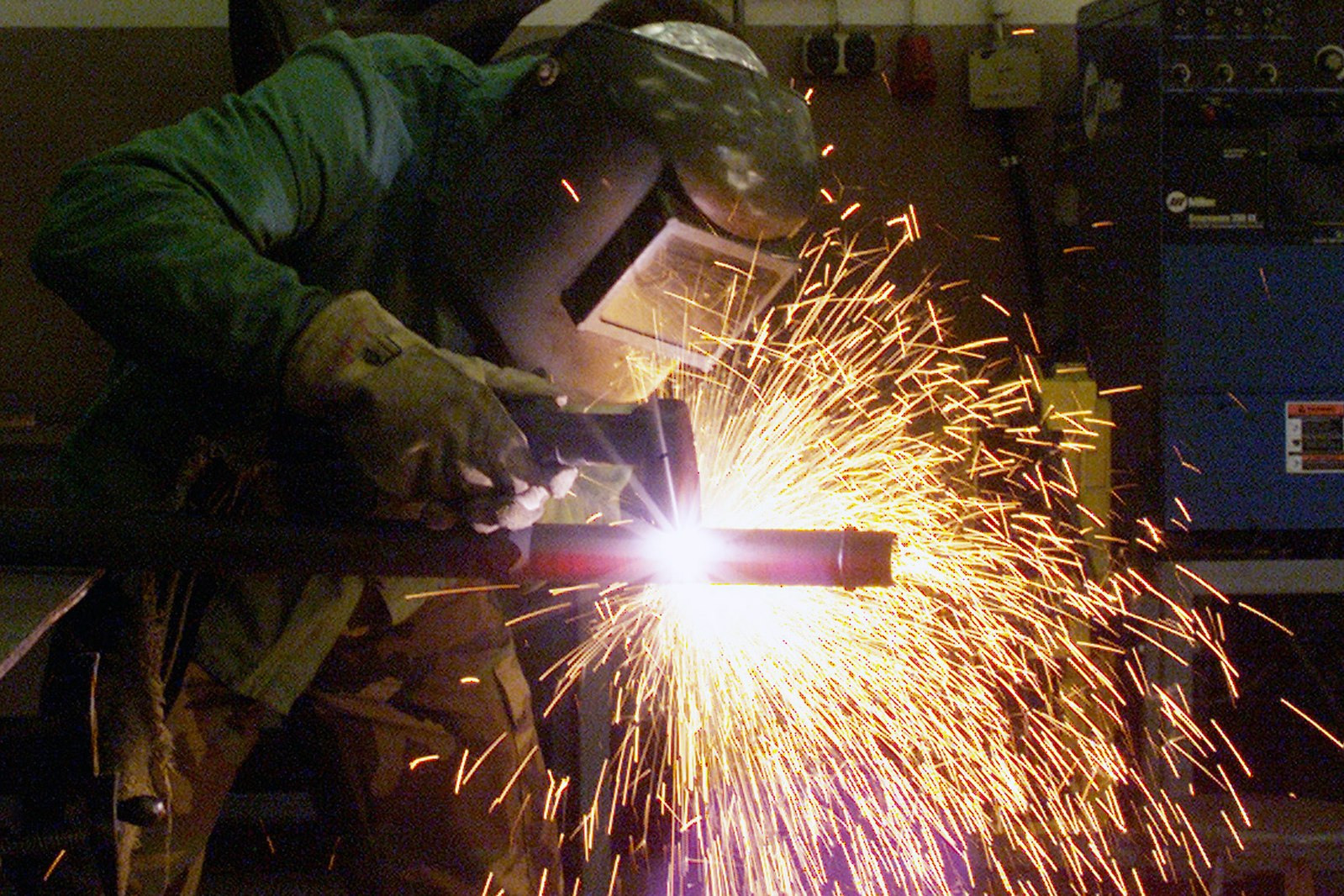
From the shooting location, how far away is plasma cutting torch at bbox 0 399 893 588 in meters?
1.04

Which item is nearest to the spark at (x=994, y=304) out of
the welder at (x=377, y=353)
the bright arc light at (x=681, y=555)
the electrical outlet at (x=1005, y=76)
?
the electrical outlet at (x=1005, y=76)

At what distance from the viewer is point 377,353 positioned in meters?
1.13

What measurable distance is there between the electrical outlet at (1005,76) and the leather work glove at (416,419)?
2376 millimetres

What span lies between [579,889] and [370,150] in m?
1.63

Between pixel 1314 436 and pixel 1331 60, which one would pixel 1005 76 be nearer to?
pixel 1331 60

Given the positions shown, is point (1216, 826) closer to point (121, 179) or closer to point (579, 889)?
point (579, 889)

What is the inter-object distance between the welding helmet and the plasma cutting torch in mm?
329

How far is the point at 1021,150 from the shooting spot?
10.5 feet

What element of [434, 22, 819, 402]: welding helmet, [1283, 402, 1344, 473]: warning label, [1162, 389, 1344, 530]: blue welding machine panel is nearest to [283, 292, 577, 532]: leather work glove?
[434, 22, 819, 402]: welding helmet

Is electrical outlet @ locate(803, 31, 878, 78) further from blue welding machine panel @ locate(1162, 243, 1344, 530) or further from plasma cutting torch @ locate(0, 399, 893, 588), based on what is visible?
plasma cutting torch @ locate(0, 399, 893, 588)

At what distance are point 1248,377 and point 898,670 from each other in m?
0.98

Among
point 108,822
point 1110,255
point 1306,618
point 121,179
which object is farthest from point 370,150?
point 1306,618

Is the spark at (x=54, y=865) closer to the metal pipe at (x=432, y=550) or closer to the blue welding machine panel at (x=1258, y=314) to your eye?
the metal pipe at (x=432, y=550)

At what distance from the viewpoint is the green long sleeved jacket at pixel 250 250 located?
1144mm
